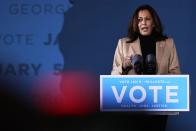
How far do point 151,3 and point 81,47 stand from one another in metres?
0.60

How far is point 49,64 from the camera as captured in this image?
3535 mm

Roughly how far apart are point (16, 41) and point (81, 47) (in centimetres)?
48

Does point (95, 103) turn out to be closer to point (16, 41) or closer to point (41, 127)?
point (41, 127)

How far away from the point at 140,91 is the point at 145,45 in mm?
542

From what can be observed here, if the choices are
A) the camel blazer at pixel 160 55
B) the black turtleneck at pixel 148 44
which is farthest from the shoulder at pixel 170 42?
the black turtleneck at pixel 148 44

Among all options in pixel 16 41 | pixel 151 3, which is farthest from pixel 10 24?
pixel 151 3

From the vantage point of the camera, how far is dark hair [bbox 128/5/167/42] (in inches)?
133

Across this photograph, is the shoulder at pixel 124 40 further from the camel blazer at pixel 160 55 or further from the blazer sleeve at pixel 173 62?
the blazer sleeve at pixel 173 62

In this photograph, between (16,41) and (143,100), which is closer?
(143,100)

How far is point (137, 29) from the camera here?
3422 millimetres

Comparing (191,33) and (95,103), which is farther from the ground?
(191,33)

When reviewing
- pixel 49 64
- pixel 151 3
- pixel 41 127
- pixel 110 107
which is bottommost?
pixel 41 127

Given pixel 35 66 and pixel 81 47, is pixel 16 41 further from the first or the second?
pixel 81 47

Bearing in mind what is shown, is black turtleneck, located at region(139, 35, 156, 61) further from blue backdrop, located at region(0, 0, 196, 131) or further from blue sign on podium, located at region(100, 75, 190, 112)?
blue sign on podium, located at region(100, 75, 190, 112)
